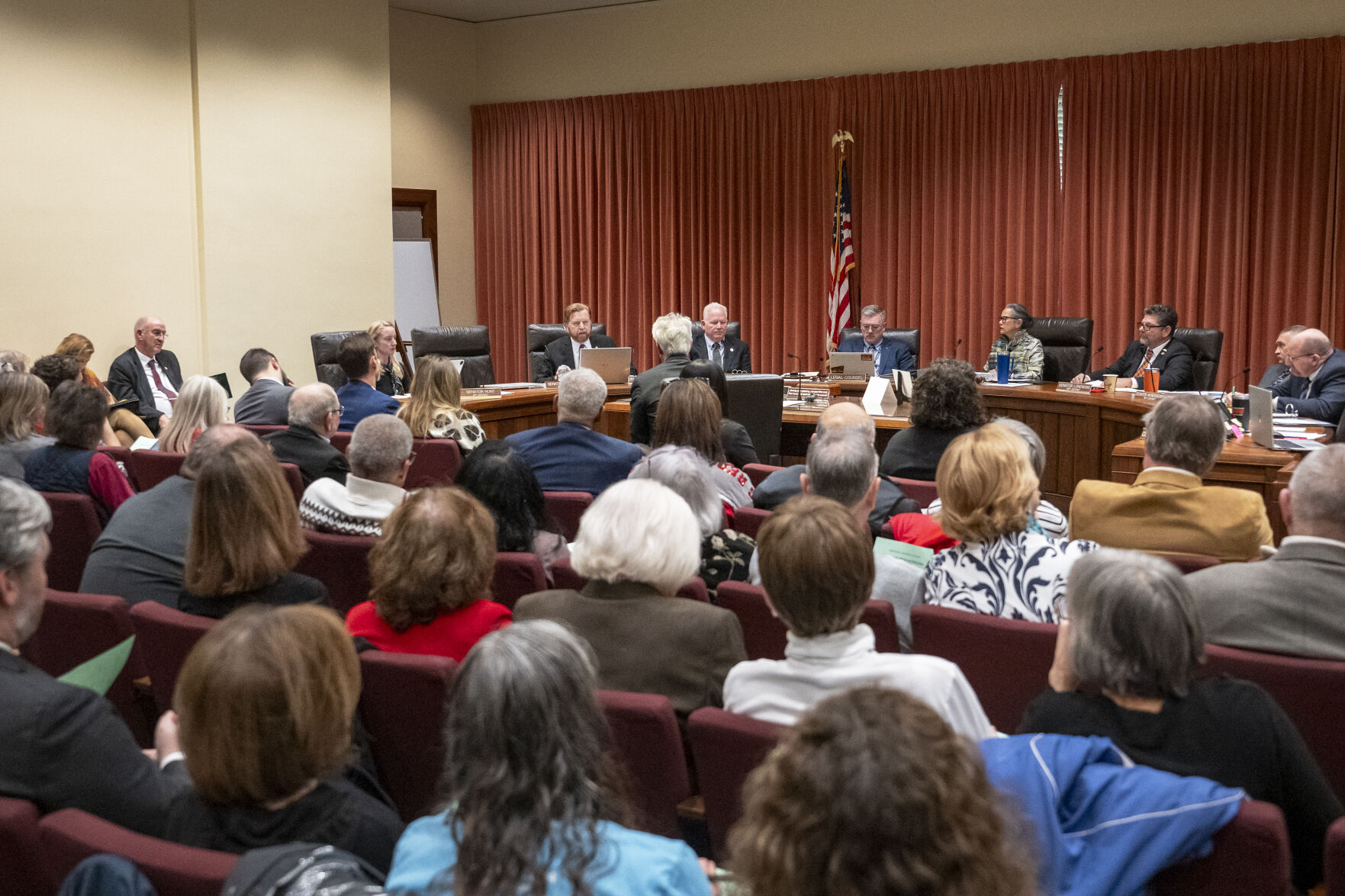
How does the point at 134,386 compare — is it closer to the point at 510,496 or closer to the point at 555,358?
the point at 555,358

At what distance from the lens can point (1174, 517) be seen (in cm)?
329

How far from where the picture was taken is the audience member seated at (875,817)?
105cm

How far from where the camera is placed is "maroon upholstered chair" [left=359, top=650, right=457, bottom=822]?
2.26 meters

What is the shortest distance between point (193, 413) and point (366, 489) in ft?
5.46

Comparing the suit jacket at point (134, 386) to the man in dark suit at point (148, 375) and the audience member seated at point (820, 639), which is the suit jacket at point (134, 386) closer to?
the man in dark suit at point (148, 375)

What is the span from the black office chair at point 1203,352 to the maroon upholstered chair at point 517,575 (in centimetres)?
580

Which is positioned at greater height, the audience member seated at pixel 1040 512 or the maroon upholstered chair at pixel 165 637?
the audience member seated at pixel 1040 512

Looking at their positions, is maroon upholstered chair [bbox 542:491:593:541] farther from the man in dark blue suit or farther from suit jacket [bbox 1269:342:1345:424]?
the man in dark blue suit

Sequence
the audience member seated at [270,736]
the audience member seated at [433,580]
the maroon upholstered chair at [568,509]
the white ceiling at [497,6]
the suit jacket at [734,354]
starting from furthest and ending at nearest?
1. the white ceiling at [497,6]
2. the suit jacket at [734,354]
3. the maroon upholstered chair at [568,509]
4. the audience member seated at [433,580]
5. the audience member seated at [270,736]

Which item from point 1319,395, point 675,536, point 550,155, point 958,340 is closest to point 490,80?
point 550,155

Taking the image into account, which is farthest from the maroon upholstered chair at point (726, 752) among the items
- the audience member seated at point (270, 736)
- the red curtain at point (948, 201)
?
the red curtain at point (948, 201)

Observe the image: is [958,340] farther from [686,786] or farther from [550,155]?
[686,786]

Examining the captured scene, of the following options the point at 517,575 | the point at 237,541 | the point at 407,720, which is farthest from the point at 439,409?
the point at 407,720

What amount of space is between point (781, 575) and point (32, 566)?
4.17 feet
